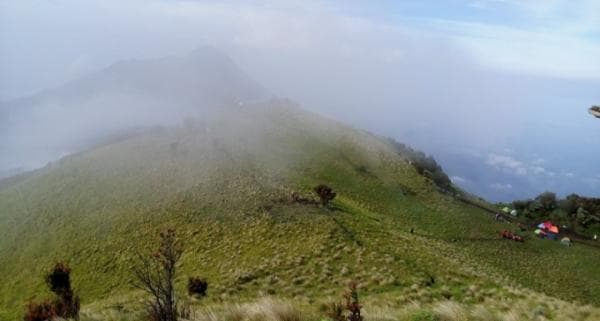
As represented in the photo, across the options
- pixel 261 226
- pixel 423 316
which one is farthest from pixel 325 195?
pixel 423 316

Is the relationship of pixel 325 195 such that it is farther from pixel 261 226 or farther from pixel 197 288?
pixel 197 288

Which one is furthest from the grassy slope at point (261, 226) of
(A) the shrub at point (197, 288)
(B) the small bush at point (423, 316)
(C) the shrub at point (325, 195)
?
(B) the small bush at point (423, 316)

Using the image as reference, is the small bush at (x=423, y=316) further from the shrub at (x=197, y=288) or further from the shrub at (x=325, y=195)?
the shrub at (x=325, y=195)

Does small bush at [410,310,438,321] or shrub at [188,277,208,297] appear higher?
small bush at [410,310,438,321]

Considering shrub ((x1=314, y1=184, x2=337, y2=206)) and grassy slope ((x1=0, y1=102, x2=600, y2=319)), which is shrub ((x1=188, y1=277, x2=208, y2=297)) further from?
shrub ((x1=314, y1=184, x2=337, y2=206))

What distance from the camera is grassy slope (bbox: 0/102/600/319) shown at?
88.7 ft

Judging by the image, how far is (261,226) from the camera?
34.8 m

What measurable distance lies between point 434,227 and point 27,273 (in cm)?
3411

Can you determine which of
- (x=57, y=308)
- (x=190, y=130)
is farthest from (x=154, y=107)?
(x=57, y=308)

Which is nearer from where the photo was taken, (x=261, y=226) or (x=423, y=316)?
(x=423, y=316)

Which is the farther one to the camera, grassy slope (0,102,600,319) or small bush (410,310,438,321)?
grassy slope (0,102,600,319)

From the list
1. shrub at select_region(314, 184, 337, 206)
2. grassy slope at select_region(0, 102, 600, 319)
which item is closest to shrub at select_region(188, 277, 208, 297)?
grassy slope at select_region(0, 102, 600, 319)

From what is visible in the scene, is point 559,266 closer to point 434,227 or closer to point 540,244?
point 540,244

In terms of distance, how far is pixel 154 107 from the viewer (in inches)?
5404
